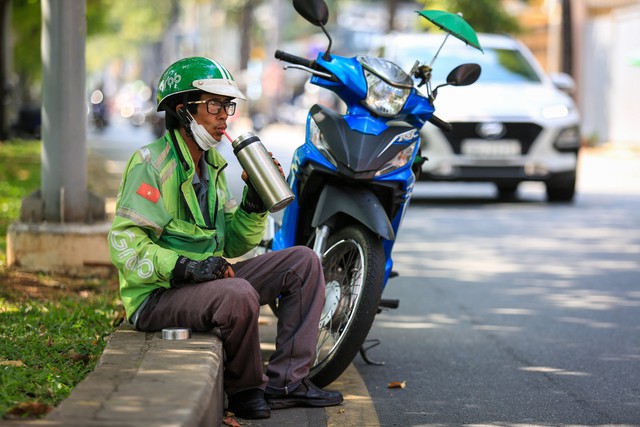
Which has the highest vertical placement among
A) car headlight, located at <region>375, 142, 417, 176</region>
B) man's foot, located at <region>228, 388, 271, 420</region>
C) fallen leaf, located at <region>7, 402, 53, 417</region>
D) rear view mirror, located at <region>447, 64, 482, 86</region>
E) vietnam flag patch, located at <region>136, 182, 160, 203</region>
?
rear view mirror, located at <region>447, 64, 482, 86</region>

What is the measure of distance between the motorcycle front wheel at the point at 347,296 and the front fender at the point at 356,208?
3.0 inches

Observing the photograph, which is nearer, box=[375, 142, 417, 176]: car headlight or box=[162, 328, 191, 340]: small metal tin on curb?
box=[162, 328, 191, 340]: small metal tin on curb

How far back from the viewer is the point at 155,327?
193 inches

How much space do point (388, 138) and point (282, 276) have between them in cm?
93

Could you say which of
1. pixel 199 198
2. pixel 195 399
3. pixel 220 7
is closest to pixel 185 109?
pixel 199 198

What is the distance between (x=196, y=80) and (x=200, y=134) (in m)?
0.22

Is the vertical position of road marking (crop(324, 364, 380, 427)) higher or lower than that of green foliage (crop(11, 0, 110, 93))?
lower

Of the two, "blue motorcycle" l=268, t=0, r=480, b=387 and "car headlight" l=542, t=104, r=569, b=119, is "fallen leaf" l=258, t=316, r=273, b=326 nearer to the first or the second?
"blue motorcycle" l=268, t=0, r=480, b=387

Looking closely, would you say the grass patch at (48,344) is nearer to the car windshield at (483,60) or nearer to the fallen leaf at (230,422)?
the fallen leaf at (230,422)

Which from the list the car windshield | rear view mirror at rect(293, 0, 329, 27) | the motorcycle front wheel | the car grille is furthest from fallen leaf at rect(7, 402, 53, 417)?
the car windshield

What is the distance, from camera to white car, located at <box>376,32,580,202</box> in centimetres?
1359

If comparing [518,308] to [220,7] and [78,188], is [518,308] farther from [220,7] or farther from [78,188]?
[220,7]

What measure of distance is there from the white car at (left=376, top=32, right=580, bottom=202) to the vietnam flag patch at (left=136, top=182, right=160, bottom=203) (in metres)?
8.63

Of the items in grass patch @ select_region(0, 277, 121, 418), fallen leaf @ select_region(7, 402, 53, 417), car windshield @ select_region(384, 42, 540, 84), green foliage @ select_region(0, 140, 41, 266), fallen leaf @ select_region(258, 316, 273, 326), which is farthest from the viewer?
car windshield @ select_region(384, 42, 540, 84)
